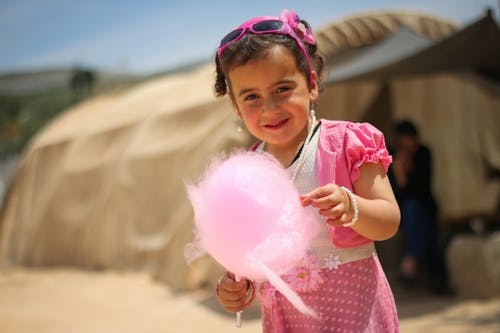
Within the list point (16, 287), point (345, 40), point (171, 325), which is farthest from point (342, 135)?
point (16, 287)

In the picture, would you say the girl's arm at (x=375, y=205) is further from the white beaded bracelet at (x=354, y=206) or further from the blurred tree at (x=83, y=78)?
the blurred tree at (x=83, y=78)

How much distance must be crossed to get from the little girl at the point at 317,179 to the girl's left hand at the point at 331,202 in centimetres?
10

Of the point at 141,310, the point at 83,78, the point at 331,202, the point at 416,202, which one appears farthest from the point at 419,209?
the point at 83,78

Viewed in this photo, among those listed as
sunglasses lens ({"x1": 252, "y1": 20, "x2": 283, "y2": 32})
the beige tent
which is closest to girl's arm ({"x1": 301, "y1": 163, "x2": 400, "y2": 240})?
sunglasses lens ({"x1": 252, "y1": 20, "x2": 283, "y2": 32})

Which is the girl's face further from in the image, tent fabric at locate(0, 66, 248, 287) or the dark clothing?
tent fabric at locate(0, 66, 248, 287)

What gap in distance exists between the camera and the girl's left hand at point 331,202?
1445 mm

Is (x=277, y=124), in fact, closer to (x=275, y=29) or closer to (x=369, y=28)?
(x=275, y=29)

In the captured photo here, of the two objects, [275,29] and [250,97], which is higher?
[275,29]

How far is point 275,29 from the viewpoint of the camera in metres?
1.76

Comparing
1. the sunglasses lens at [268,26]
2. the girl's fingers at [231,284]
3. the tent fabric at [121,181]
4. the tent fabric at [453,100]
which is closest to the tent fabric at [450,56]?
the tent fabric at [453,100]

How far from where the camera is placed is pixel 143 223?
308 inches

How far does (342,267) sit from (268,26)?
2.52 ft

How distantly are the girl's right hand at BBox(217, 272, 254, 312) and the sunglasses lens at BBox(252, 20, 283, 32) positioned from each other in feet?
2.49

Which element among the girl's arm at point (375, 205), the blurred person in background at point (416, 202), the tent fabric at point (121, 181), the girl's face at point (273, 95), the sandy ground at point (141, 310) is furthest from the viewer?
the tent fabric at point (121, 181)
